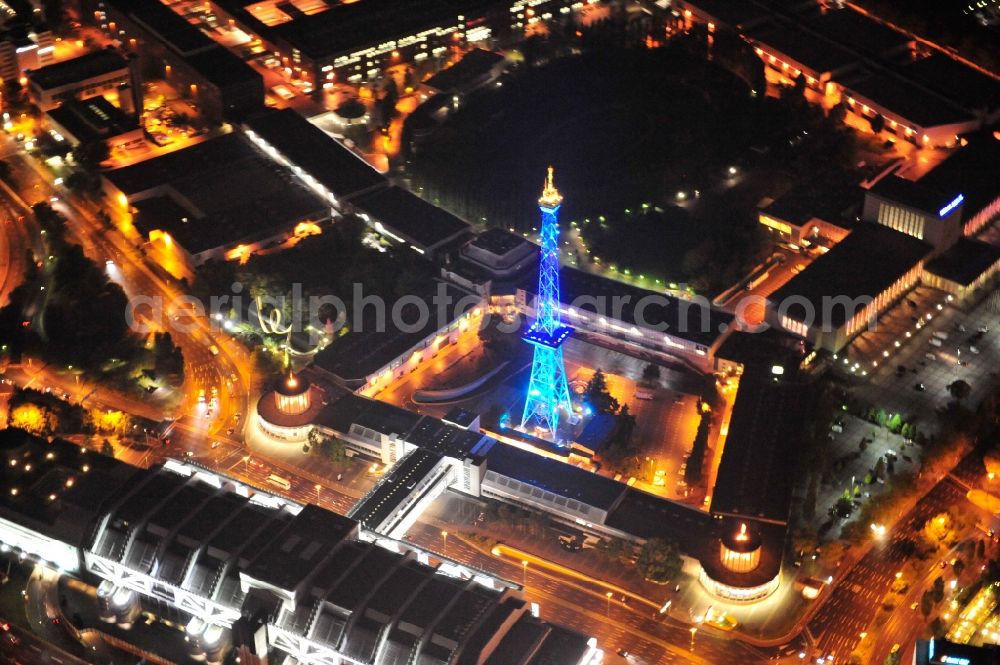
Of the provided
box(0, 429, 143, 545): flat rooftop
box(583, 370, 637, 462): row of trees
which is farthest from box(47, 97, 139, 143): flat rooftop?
box(583, 370, 637, 462): row of trees

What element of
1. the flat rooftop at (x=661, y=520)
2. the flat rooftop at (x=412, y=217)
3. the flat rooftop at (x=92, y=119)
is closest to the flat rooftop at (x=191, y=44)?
the flat rooftop at (x=92, y=119)

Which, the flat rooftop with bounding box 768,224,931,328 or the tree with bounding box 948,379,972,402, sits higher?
the flat rooftop with bounding box 768,224,931,328

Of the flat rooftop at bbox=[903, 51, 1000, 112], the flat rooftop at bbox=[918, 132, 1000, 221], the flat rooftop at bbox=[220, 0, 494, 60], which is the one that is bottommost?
the flat rooftop at bbox=[220, 0, 494, 60]

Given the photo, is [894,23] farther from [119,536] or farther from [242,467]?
[119,536]

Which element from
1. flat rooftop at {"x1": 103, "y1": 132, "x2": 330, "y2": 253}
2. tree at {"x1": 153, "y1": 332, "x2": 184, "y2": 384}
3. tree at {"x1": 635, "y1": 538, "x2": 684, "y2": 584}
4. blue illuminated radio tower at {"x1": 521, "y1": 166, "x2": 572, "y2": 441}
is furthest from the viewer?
flat rooftop at {"x1": 103, "y1": 132, "x2": 330, "y2": 253}

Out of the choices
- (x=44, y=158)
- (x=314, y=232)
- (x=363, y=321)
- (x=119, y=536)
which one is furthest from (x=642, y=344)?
(x=44, y=158)

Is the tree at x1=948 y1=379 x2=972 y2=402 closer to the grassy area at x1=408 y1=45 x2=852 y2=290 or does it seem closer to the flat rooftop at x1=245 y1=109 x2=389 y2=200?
the grassy area at x1=408 y1=45 x2=852 y2=290
